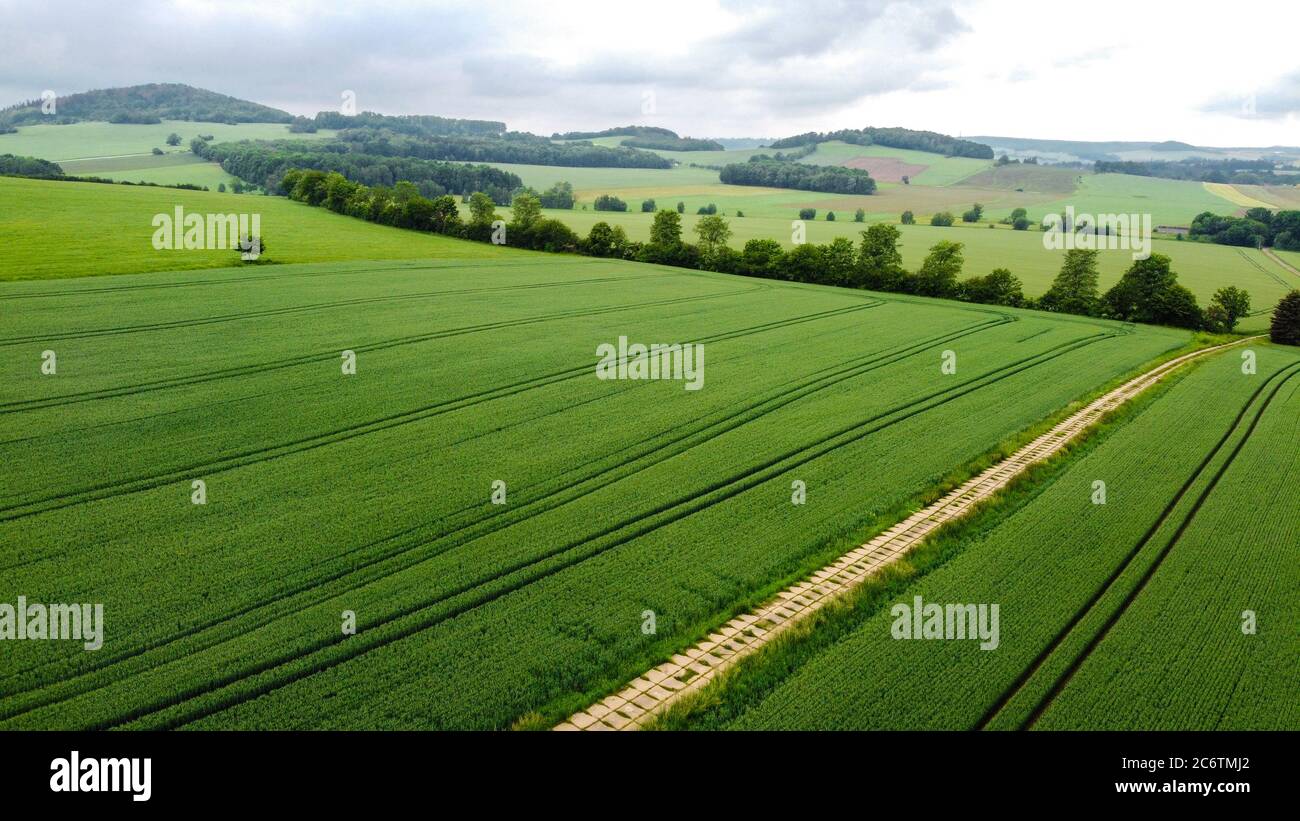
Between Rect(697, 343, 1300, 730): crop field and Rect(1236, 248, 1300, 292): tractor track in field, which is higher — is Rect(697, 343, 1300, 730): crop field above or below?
below

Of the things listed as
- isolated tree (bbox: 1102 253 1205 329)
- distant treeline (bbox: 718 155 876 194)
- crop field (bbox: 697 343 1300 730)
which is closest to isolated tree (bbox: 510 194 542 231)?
isolated tree (bbox: 1102 253 1205 329)

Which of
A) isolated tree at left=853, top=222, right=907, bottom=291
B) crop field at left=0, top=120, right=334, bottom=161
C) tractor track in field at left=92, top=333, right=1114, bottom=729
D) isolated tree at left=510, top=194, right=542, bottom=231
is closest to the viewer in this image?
tractor track in field at left=92, top=333, right=1114, bottom=729

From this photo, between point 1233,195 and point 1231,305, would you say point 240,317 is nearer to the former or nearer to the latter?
point 1231,305

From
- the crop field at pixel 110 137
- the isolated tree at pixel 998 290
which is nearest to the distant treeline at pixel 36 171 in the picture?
the crop field at pixel 110 137

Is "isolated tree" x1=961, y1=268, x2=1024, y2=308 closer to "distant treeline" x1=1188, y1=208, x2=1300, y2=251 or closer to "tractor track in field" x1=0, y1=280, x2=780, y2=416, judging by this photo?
"tractor track in field" x1=0, y1=280, x2=780, y2=416

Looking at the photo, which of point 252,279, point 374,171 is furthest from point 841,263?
point 374,171
